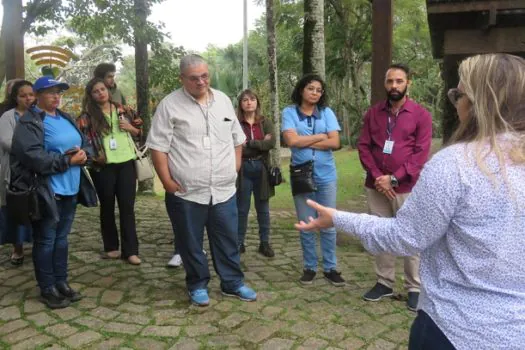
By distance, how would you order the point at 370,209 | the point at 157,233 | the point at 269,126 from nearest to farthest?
1. the point at 370,209
2. the point at 269,126
3. the point at 157,233

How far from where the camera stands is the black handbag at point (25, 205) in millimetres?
3805

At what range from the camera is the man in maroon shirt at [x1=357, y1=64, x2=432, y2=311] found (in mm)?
4020

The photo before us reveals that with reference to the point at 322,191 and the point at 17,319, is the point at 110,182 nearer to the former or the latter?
the point at 17,319

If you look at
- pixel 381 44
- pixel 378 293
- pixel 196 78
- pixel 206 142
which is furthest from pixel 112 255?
pixel 381 44

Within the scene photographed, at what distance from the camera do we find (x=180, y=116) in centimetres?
385

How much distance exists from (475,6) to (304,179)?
220 centimetres

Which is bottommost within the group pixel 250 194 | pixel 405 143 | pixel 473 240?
pixel 250 194

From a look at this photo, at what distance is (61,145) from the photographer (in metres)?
4.05

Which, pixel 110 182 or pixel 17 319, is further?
pixel 110 182

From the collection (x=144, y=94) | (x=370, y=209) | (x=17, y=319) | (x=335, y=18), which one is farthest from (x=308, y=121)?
(x=335, y=18)

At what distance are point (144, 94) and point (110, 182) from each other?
17.7ft

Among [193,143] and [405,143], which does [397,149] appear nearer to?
[405,143]

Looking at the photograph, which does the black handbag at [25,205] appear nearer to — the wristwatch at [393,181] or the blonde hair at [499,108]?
the wristwatch at [393,181]

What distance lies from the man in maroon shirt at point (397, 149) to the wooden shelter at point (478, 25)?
3.20 feet
